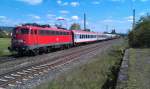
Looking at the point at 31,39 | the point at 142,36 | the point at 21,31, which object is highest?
the point at 21,31

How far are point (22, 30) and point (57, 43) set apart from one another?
354 inches

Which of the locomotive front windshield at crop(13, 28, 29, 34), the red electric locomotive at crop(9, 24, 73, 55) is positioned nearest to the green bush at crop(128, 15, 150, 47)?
the red electric locomotive at crop(9, 24, 73, 55)

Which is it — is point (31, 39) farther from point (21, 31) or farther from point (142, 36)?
point (142, 36)

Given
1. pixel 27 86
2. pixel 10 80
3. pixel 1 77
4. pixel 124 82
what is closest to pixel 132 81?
pixel 124 82

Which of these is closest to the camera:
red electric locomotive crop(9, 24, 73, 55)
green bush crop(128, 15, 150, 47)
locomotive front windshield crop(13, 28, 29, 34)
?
red electric locomotive crop(9, 24, 73, 55)

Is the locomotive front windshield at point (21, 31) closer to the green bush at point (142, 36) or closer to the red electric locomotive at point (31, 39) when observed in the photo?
the red electric locomotive at point (31, 39)

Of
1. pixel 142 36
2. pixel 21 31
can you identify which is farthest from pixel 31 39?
pixel 142 36

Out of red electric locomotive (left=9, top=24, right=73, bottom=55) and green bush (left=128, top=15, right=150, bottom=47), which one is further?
green bush (left=128, top=15, right=150, bottom=47)

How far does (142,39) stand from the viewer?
39938mm

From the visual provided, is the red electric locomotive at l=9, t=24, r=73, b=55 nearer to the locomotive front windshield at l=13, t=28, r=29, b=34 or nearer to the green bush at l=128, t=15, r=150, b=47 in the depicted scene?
the locomotive front windshield at l=13, t=28, r=29, b=34

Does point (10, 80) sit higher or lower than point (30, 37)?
lower

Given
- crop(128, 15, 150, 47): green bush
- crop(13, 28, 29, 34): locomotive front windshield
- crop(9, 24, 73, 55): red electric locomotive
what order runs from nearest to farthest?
1. crop(9, 24, 73, 55): red electric locomotive
2. crop(13, 28, 29, 34): locomotive front windshield
3. crop(128, 15, 150, 47): green bush

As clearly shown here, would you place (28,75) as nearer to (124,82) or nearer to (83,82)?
(83,82)

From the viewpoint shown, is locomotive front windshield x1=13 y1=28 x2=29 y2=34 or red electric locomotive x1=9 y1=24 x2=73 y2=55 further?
locomotive front windshield x1=13 y1=28 x2=29 y2=34
